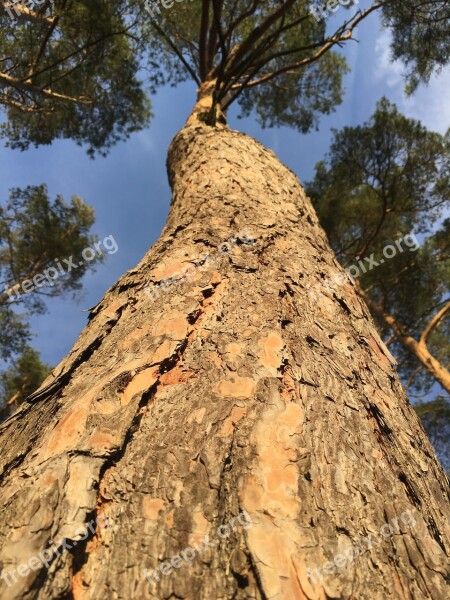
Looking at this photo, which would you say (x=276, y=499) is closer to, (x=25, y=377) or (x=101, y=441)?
(x=101, y=441)

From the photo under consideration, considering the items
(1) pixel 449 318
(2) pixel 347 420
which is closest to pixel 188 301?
(2) pixel 347 420

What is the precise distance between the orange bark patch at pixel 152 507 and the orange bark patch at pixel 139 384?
235 mm

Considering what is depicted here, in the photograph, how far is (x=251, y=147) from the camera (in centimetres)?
253

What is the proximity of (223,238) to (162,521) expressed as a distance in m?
1.01

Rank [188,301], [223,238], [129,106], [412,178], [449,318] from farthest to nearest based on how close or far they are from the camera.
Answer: [449,318]
[129,106]
[412,178]
[223,238]
[188,301]

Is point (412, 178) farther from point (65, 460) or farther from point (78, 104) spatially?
point (65, 460)

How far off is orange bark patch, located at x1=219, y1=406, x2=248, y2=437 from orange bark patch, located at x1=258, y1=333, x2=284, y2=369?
147 mm

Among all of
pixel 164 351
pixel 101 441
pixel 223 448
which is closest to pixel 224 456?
pixel 223 448

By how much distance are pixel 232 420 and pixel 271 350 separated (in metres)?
0.24

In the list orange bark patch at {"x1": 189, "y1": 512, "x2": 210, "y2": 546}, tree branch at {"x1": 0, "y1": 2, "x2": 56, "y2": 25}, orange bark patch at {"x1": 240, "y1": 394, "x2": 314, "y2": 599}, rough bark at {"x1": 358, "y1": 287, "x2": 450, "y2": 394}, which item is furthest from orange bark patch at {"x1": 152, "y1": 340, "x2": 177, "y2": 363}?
tree branch at {"x1": 0, "y1": 2, "x2": 56, "y2": 25}

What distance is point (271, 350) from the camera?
3.37ft

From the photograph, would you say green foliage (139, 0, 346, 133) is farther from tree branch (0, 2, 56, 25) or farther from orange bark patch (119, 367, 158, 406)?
orange bark patch (119, 367, 158, 406)

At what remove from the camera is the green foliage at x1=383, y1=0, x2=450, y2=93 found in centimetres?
584

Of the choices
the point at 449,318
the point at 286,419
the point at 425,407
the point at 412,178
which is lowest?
the point at 286,419
